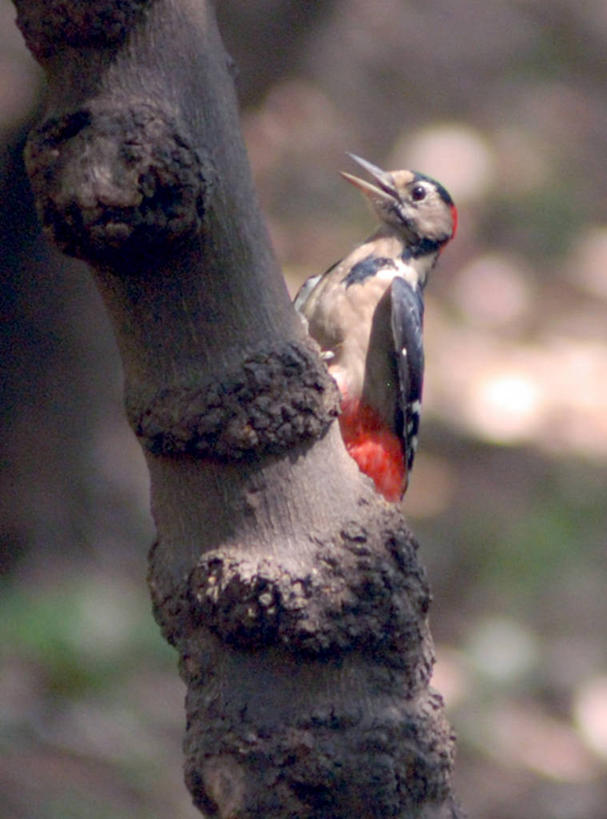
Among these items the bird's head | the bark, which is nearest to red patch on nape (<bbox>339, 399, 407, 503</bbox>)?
the bird's head

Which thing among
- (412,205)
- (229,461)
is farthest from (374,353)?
(229,461)

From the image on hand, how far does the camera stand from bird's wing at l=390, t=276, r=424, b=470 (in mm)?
3916

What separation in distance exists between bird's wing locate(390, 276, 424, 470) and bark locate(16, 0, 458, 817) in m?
1.83

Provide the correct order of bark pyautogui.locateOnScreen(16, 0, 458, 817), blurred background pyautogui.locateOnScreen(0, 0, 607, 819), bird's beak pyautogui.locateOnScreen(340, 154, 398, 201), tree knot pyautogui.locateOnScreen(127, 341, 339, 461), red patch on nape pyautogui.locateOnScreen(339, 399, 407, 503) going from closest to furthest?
bark pyautogui.locateOnScreen(16, 0, 458, 817)
tree knot pyautogui.locateOnScreen(127, 341, 339, 461)
red patch on nape pyautogui.locateOnScreen(339, 399, 407, 503)
bird's beak pyautogui.locateOnScreen(340, 154, 398, 201)
blurred background pyautogui.locateOnScreen(0, 0, 607, 819)

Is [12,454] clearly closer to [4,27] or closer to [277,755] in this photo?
[4,27]

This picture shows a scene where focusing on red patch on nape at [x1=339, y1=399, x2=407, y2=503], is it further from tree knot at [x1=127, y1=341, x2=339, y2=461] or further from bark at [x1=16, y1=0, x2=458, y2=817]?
tree knot at [x1=127, y1=341, x2=339, y2=461]

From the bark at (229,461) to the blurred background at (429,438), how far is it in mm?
3231

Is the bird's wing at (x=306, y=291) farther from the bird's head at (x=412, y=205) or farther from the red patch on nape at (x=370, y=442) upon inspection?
the red patch on nape at (x=370, y=442)

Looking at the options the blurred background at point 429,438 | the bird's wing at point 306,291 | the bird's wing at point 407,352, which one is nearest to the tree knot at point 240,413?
the bird's wing at point 407,352

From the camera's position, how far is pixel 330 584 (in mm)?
1979

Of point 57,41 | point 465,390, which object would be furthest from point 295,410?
point 465,390

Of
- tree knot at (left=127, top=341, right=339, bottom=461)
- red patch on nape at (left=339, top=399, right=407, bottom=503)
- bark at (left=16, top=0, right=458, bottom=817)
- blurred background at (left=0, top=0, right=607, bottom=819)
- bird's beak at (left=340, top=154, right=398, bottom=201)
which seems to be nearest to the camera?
bark at (left=16, top=0, right=458, bottom=817)

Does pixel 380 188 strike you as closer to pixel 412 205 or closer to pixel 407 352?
pixel 412 205

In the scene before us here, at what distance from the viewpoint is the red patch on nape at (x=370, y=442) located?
152 inches
